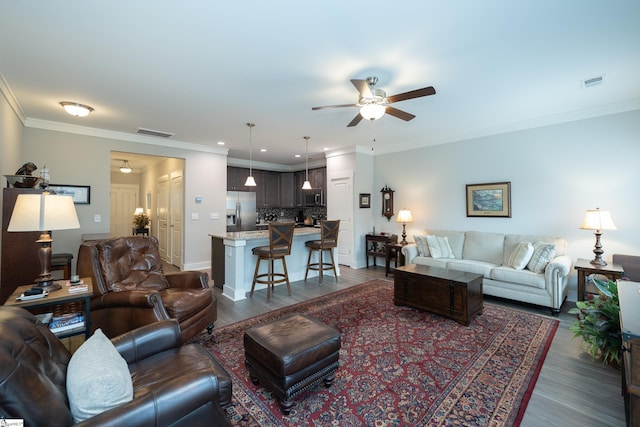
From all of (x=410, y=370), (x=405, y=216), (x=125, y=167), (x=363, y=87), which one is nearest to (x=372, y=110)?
(x=363, y=87)

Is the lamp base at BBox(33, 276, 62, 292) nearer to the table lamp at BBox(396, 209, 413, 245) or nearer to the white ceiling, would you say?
the white ceiling

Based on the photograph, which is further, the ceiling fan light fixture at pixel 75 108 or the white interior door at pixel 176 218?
the white interior door at pixel 176 218

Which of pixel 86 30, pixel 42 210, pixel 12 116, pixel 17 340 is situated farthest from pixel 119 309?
pixel 12 116

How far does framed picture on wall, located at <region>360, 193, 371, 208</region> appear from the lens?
6016mm

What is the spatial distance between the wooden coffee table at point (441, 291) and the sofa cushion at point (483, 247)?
52.6 inches

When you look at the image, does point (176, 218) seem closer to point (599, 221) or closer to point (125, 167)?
point (125, 167)

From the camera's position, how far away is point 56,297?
2.00 metres

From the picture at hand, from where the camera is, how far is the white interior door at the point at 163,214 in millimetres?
6676

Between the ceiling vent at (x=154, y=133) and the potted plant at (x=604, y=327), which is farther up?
the ceiling vent at (x=154, y=133)

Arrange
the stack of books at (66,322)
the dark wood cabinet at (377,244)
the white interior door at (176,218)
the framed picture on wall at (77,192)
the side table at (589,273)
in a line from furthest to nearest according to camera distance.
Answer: the white interior door at (176,218), the dark wood cabinet at (377,244), the framed picture on wall at (77,192), the side table at (589,273), the stack of books at (66,322)

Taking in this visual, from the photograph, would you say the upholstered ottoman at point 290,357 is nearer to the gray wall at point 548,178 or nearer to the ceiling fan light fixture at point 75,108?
the ceiling fan light fixture at point 75,108

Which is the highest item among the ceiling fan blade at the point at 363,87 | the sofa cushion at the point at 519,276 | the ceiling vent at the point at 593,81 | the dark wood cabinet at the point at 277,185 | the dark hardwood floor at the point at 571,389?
the ceiling vent at the point at 593,81

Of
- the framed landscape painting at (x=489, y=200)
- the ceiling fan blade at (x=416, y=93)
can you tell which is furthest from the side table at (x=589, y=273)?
the ceiling fan blade at (x=416, y=93)

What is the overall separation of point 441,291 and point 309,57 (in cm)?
283
